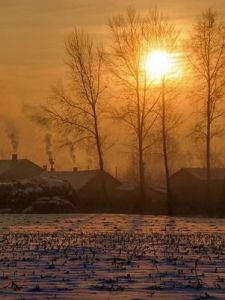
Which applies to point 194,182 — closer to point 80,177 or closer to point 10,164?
point 80,177

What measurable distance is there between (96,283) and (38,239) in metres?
9.65

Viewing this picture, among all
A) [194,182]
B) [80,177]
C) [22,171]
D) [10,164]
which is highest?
[10,164]

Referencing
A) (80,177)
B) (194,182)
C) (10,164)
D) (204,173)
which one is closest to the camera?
(194,182)

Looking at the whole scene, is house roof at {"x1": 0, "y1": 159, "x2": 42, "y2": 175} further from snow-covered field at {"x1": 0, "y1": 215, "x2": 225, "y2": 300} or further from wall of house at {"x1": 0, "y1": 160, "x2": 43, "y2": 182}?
snow-covered field at {"x1": 0, "y1": 215, "x2": 225, "y2": 300}

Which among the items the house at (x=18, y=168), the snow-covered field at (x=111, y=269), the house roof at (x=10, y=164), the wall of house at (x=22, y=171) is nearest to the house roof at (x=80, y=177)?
the wall of house at (x=22, y=171)

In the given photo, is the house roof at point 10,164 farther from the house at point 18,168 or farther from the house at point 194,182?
the house at point 194,182

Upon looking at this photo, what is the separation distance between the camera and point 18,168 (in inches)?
3878

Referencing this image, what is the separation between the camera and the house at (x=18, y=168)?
95625 millimetres

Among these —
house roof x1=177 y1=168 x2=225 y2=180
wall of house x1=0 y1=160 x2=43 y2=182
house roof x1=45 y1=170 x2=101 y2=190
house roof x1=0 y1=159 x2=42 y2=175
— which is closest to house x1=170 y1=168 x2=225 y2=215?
house roof x1=177 y1=168 x2=225 y2=180

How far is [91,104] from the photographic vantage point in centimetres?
5359

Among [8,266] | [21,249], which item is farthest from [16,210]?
[8,266]

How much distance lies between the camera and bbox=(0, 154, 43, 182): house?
3765 inches

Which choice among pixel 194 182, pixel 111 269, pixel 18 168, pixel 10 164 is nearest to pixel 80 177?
pixel 194 182

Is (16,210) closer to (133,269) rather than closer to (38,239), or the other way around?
(38,239)
